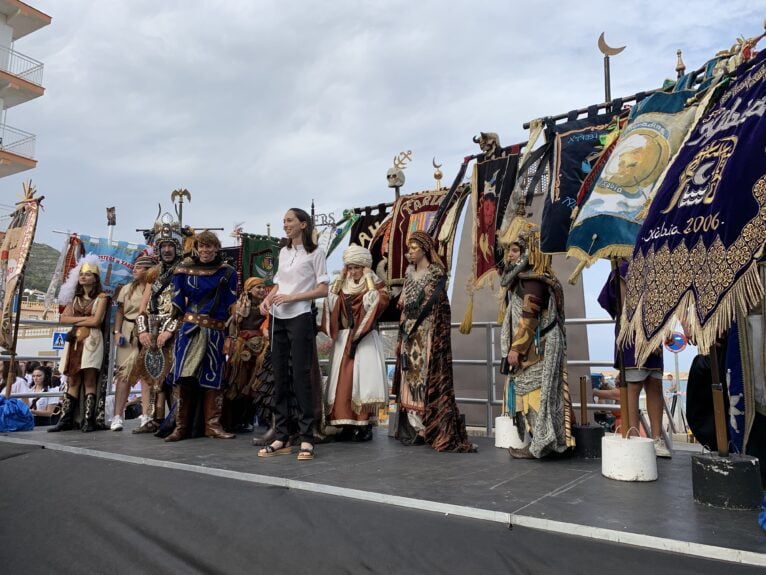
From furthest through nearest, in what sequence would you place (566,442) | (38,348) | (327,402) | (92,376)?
(38,348) → (92,376) → (327,402) → (566,442)

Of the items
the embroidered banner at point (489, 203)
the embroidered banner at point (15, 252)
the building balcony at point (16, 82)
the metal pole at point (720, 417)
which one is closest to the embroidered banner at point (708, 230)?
the metal pole at point (720, 417)

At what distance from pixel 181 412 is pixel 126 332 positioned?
4.52 feet

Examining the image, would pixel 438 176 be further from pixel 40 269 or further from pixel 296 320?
pixel 40 269

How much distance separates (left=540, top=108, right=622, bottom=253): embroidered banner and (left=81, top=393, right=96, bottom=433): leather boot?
447 centimetres

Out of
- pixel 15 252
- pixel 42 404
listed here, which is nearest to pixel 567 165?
pixel 15 252

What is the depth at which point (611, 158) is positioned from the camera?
291cm

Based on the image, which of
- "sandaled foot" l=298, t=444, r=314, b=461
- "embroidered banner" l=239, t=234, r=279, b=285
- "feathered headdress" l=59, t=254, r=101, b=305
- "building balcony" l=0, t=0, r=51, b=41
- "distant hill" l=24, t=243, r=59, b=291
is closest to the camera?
"sandaled foot" l=298, t=444, r=314, b=461

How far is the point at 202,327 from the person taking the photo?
4617mm

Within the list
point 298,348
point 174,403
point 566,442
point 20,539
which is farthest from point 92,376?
point 566,442

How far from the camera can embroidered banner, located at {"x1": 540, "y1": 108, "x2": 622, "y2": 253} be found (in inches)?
146

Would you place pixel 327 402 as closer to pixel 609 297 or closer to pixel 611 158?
pixel 609 297

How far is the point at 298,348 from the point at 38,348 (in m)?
10.9

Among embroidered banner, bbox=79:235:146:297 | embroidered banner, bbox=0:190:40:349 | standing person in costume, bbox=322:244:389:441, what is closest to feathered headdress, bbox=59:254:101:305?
embroidered banner, bbox=0:190:40:349

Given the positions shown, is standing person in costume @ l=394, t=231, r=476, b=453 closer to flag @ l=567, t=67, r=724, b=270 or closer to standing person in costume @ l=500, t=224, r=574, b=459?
standing person in costume @ l=500, t=224, r=574, b=459
